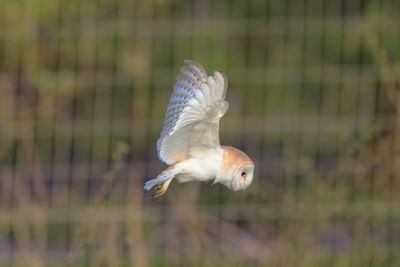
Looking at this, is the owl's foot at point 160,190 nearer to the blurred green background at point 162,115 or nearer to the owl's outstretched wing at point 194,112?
the owl's outstretched wing at point 194,112

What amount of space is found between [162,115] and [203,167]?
3.00 meters

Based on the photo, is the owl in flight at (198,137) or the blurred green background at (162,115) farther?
the blurred green background at (162,115)

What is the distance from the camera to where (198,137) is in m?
2.35

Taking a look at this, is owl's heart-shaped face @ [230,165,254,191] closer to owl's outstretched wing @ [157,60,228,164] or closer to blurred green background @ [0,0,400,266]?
owl's outstretched wing @ [157,60,228,164]

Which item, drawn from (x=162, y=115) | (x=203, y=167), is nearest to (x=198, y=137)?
(x=203, y=167)

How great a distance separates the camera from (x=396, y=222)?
4.84 m

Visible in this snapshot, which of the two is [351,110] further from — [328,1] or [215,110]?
[215,110]

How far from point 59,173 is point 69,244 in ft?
1.21

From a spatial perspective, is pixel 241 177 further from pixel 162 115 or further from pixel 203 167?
pixel 162 115

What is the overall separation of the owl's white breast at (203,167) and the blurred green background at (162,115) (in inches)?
75.1

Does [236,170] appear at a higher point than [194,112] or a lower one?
lower

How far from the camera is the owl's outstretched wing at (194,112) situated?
2.19 m

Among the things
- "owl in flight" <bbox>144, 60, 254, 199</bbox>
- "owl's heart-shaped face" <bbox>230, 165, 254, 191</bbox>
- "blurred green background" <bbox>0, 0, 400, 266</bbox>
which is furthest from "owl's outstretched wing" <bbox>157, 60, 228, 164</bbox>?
"blurred green background" <bbox>0, 0, 400, 266</bbox>

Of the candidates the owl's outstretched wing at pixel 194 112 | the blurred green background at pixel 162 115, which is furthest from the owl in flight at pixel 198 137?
the blurred green background at pixel 162 115
